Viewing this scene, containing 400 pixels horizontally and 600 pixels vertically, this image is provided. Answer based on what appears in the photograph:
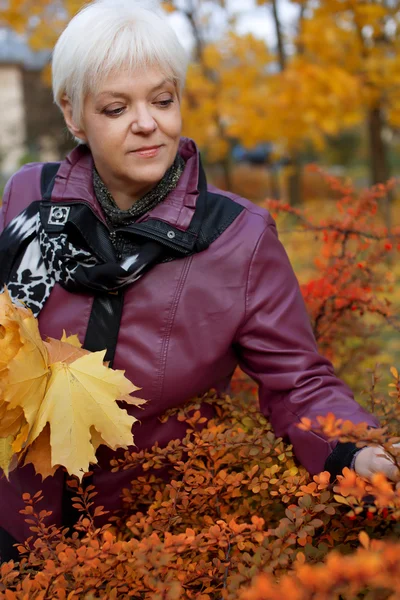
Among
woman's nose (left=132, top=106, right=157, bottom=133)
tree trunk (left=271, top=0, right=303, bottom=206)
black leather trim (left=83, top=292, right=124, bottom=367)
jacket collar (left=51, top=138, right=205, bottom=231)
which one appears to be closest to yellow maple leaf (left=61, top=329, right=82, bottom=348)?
black leather trim (left=83, top=292, right=124, bottom=367)

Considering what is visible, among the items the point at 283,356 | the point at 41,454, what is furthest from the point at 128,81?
the point at 41,454

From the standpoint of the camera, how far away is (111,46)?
5.43ft

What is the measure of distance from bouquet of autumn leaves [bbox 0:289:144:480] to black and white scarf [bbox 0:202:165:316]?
0.84ft

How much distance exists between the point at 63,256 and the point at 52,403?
47 centimetres

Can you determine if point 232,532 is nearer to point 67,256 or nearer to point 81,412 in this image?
point 81,412

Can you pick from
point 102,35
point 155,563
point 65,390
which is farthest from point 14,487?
point 102,35

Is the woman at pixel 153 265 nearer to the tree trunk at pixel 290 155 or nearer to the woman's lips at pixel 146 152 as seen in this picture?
the woman's lips at pixel 146 152

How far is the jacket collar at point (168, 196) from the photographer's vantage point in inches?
69.1

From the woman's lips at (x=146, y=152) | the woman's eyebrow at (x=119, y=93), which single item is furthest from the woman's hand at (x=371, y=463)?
the woman's eyebrow at (x=119, y=93)

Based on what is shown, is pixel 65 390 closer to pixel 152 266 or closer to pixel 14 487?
pixel 152 266

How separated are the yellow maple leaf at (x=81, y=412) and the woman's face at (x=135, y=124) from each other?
568mm

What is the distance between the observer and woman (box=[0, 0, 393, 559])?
1689mm

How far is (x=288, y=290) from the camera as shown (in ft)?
5.88

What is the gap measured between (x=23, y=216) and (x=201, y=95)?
7.57 m
